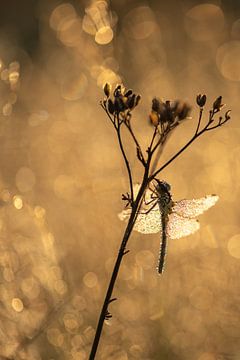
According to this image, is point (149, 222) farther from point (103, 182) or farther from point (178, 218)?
point (103, 182)

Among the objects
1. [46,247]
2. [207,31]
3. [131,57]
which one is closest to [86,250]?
[46,247]

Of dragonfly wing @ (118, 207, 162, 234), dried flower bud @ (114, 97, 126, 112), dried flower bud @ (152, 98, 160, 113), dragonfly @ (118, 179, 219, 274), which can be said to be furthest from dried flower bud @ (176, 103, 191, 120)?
dragonfly wing @ (118, 207, 162, 234)

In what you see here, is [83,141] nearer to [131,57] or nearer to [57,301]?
[131,57]

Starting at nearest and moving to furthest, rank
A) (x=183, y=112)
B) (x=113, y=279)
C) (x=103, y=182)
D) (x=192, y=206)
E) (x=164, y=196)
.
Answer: (x=113, y=279) < (x=183, y=112) < (x=164, y=196) < (x=192, y=206) < (x=103, y=182)

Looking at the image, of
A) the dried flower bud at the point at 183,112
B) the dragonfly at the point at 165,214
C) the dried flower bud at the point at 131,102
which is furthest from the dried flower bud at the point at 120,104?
the dragonfly at the point at 165,214

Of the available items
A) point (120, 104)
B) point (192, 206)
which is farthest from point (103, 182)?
point (120, 104)

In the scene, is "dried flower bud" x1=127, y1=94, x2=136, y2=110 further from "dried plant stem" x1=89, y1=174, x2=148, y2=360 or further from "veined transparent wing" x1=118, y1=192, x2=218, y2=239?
"veined transparent wing" x1=118, y1=192, x2=218, y2=239
